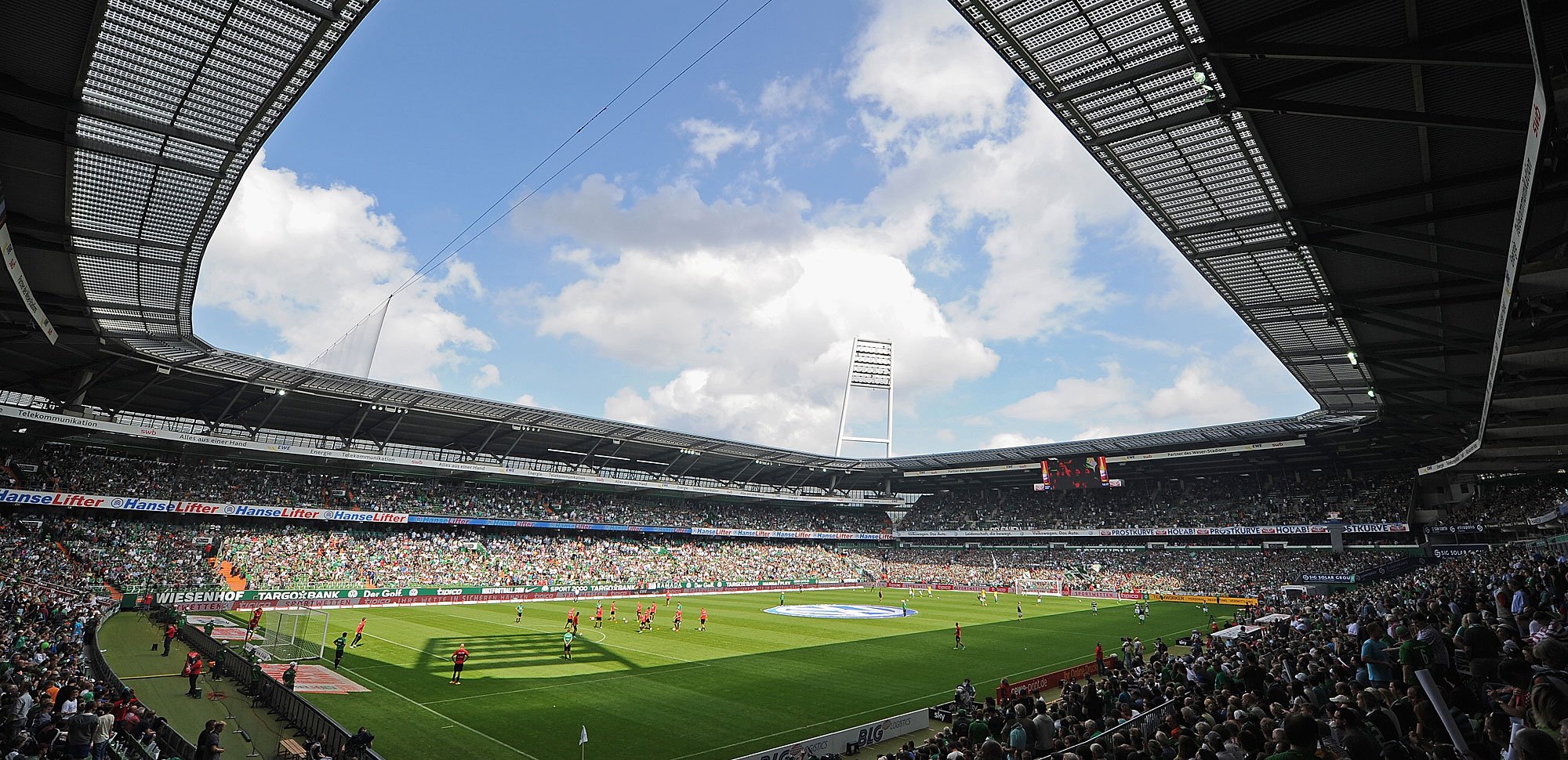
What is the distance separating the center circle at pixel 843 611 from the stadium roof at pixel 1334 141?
1259 inches

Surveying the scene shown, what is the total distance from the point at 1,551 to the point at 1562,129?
52772 mm

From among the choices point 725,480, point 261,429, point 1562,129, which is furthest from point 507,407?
point 1562,129

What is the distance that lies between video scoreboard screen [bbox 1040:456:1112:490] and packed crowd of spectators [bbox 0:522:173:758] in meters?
66.3

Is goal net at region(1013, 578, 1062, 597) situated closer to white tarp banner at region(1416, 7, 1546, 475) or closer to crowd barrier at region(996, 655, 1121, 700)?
Result: crowd barrier at region(996, 655, 1121, 700)

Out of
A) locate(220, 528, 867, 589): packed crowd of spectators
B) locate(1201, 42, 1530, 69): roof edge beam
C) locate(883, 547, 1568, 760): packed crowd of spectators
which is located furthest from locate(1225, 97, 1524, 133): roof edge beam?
locate(220, 528, 867, 589): packed crowd of spectators

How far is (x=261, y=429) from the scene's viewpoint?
51625 mm

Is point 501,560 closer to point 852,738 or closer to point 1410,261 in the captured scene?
point 852,738

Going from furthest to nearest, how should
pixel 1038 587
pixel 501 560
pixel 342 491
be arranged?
1. pixel 1038 587
2. pixel 501 560
3. pixel 342 491

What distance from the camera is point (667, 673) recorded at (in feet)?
88.8

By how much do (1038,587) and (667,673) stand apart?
4615cm

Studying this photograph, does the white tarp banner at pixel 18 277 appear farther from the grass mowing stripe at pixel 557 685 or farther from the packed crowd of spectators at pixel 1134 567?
the packed crowd of spectators at pixel 1134 567

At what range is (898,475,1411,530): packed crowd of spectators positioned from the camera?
59906 mm

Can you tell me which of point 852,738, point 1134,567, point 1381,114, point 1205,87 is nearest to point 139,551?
point 852,738

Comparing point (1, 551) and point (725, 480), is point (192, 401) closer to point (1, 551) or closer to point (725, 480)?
point (1, 551)
